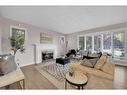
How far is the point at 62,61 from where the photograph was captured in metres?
4.48

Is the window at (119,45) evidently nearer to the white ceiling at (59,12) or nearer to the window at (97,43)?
the white ceiling at (59,12)

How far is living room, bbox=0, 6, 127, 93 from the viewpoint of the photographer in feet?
6.94

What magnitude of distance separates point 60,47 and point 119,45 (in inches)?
141

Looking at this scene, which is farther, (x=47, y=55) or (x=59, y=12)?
(x=47, y=55)

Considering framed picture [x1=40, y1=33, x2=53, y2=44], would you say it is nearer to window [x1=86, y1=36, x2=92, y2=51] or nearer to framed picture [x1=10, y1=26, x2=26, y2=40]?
framed picture [x1=10, y1=26, x2=26, y2=40]

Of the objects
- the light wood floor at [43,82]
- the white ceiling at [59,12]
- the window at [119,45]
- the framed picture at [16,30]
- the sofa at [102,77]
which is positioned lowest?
the light wood floor at [43,82]

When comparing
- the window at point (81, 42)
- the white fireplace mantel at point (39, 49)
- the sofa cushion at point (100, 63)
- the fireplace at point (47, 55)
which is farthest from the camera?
the window at point (81, 42)

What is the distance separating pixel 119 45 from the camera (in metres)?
4.38

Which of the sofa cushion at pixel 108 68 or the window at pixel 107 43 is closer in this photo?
the sofa cushion at pixel 108 68

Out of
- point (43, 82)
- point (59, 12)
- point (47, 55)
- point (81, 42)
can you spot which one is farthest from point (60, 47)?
point (43, 82)

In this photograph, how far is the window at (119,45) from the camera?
13.9 ft

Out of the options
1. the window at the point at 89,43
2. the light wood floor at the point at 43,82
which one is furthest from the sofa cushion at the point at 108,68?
the window at the point at 89,43

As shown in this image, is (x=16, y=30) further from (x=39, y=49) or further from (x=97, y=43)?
(x=97, y=43)
